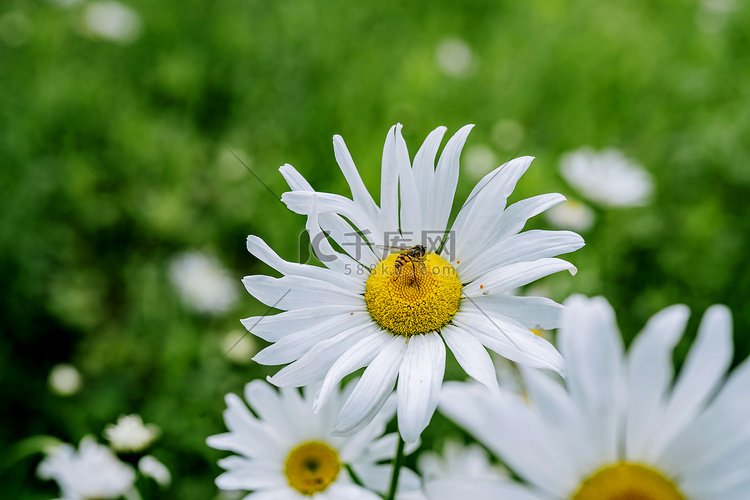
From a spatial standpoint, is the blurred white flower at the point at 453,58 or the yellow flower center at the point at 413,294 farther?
the blurred white flower at the point at 453,58

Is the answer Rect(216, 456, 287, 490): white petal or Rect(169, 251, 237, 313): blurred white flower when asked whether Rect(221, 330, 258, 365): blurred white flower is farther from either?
Rect(216, 456, 287, 490): white petal

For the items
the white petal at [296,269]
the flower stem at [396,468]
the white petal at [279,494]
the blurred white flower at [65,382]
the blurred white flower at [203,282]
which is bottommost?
the flower stem at [396,468]

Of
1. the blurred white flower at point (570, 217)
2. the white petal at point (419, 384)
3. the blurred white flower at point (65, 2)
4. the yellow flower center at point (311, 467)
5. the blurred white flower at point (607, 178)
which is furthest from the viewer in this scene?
the blurred white flower at point (65, 2)

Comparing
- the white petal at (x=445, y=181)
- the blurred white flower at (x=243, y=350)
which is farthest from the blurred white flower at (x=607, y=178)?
the white petal at (x=445, y=181)

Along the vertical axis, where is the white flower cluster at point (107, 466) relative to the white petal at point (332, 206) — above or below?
below

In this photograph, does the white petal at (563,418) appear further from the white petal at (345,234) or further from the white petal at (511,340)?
the white petal at (345,234)

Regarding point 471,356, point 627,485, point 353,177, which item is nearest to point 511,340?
point 471,356

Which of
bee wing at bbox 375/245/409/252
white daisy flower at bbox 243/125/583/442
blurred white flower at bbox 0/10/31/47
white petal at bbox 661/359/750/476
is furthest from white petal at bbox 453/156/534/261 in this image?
blurred white flower at bbox 0/10/31/47
